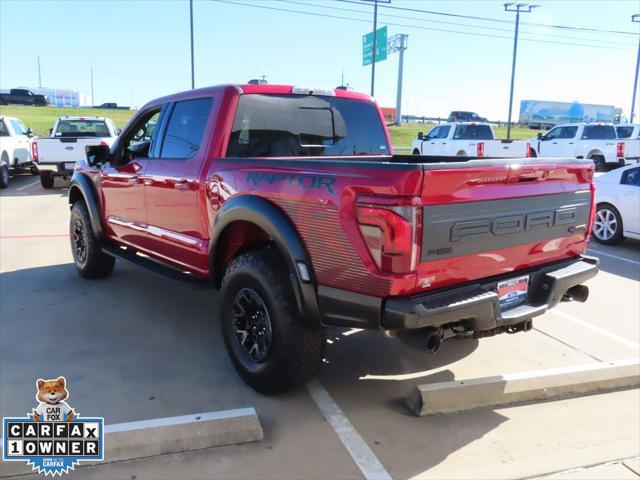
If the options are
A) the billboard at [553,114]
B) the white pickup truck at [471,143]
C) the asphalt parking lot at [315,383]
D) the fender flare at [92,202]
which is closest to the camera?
the asphalt parking lot at [315,383]

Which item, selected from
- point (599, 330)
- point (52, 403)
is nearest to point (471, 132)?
point (599, 330)

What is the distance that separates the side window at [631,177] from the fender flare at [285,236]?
7072mm

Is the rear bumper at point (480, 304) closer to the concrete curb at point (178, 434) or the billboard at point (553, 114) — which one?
the concrete curb at point (178, 434)

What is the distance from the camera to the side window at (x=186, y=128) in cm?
423

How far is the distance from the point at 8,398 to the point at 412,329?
257 centimetres

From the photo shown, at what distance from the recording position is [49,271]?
21.3 ft

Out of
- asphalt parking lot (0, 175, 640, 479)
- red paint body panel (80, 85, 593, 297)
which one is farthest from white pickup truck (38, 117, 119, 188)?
red paint body panel (80, 85, 593, 297)

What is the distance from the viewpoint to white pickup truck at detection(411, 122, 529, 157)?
19.0m

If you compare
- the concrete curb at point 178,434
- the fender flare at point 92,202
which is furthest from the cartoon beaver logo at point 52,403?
the fender flare at point 92,202

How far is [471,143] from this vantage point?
1888 cm

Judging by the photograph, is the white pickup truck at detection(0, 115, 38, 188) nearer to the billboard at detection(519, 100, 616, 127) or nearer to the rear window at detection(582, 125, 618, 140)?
the rear window at detection(582, 125, 618, 140)

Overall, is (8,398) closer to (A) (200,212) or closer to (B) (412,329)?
(A) (200,212)

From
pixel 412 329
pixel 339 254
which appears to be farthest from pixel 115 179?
pixel 412 329

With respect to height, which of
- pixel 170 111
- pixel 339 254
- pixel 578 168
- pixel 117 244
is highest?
pixel 170 111
